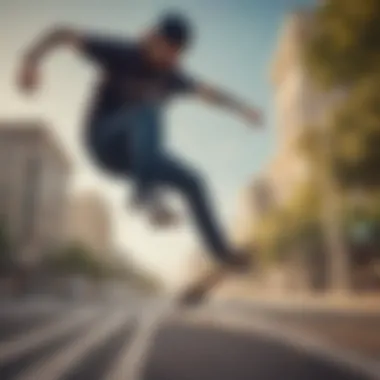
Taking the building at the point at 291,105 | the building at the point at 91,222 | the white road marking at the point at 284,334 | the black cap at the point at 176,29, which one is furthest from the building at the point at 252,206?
the black cap at the point at 176,29

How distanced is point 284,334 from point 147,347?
42 cm

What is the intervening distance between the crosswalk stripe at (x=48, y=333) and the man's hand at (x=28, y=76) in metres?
0.76

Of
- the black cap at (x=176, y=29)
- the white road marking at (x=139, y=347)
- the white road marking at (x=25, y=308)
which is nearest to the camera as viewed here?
the white road marking at (x=139, y=347)

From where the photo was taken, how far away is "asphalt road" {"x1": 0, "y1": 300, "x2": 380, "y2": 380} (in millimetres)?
1825

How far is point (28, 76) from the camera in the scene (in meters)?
2.10

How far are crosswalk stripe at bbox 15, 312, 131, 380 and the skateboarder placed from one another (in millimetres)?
351

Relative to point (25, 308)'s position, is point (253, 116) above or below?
above

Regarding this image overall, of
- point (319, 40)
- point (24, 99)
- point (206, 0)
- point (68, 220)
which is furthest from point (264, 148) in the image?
point (24, 99)

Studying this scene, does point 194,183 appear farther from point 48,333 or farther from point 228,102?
point 48,333

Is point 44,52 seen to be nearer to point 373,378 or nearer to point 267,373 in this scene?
point 267,373

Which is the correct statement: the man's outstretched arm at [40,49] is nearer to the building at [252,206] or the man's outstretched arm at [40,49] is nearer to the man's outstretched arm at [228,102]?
the man's outstretched arm at [228,102]

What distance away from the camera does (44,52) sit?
6.82 feet

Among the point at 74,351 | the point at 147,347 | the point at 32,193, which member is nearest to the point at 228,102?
the point at 32,193

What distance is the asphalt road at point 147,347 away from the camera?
5.99 feet
